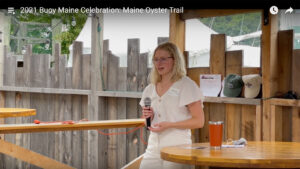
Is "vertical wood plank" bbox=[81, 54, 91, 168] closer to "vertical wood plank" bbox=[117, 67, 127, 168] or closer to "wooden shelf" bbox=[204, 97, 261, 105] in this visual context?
"vertical wood plank" bbox=[117, 67, 127, 168]

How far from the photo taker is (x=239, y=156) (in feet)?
9.80

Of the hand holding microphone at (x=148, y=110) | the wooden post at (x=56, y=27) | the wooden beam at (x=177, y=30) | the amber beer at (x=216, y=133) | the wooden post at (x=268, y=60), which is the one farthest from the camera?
the wooden post at (x=56, y=27)

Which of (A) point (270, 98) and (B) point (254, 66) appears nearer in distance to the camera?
(A) point (270, 98)

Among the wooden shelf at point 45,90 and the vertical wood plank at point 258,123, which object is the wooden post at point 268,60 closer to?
the vertical wood plank at point 258,123

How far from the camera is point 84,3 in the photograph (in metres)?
3.58

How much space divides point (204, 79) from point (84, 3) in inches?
77.8

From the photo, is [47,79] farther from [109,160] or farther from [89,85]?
[109,160]

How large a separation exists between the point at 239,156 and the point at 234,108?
1.99 meters

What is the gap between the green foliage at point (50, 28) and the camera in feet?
39.8

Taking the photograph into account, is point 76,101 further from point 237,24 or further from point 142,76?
point 237,24

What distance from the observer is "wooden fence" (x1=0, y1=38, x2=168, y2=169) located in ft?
20.4

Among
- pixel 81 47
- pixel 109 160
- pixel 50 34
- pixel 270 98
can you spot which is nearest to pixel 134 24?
pixel 81 47

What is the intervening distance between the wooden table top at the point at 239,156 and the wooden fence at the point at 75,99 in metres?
2.75

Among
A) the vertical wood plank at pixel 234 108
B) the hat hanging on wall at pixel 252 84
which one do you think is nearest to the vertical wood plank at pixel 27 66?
the vertical wood plank at pixel 234 108
